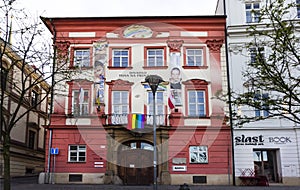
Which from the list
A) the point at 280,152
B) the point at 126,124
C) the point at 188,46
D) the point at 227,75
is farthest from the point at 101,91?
the point at 280,152

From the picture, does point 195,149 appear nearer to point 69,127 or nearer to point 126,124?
point 126,124

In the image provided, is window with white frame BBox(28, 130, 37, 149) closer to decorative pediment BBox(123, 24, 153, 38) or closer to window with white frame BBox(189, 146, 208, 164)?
decorative pediment BBox(123, 24, 153, 38)

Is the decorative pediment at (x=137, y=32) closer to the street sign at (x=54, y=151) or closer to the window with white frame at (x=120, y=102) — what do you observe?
the window with white frame at (x=120, y=102)

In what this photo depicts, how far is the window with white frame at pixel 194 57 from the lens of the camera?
2367 cm

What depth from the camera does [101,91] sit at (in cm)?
2298

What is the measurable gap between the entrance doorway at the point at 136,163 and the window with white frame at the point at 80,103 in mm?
3472

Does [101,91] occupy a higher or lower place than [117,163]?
higher

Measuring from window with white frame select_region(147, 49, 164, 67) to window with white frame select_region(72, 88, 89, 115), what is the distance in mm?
4790

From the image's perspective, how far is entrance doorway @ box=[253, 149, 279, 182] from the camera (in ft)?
72.4

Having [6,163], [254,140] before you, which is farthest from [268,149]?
[6,163]

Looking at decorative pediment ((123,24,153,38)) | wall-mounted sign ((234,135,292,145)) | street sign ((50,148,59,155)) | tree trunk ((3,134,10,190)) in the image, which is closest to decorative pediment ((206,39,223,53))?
decorative pediment ((123,24,153,38))

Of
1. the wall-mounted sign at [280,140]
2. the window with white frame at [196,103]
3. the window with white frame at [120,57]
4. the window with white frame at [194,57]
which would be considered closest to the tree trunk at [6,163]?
the window with white frame at [120,57]

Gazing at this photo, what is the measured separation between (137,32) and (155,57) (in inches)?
84.7

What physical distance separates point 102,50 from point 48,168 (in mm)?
8451
